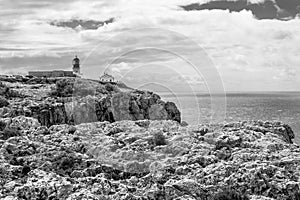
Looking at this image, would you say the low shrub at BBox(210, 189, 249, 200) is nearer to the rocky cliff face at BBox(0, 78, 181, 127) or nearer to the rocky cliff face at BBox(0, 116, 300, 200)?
the rocky cliff face at BBox(0, 116, 300, 200)

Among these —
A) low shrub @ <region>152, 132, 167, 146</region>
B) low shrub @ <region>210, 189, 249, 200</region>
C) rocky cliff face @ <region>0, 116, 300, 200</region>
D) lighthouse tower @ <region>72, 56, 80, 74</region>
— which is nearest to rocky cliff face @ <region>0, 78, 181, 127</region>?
rocky cliff face @ <region>0, 116, 300, 200</region>

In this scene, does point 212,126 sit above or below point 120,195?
above

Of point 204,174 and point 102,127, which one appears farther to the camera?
point 102,127

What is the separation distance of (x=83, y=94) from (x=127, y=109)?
965 cm

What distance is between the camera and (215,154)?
73.5 ft

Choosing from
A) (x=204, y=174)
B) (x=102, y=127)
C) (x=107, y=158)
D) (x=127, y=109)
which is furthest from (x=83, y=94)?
(x=204, y=174)

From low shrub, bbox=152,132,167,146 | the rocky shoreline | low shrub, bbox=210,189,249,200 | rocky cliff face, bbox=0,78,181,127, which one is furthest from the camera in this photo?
rocky cliff face, bbox=0,78,181,127

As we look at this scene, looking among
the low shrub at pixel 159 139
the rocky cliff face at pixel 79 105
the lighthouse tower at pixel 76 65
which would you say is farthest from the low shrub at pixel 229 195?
the lighthouse tower at pixel 76 65

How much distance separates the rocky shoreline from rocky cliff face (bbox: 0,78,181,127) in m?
8.58

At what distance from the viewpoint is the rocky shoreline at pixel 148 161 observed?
60.8 ft

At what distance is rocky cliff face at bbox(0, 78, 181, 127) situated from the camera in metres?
38.0

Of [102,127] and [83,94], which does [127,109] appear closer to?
[83,94]

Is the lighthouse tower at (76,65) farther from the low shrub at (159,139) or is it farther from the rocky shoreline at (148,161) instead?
the low shrub at (159,139)

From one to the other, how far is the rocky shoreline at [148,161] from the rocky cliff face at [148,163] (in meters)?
0.05
